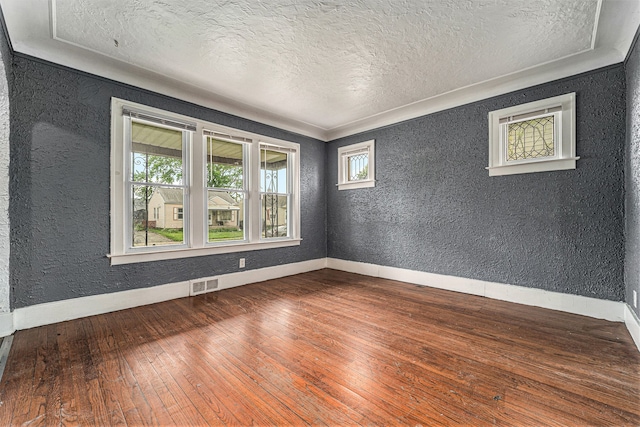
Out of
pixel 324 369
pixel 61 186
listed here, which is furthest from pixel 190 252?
pixel 324 369

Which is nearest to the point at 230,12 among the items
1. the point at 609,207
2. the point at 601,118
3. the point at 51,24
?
the point at 51,24

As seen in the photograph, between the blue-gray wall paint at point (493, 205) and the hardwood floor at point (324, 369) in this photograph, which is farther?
the blue-gray wall paint at point (493, 205)

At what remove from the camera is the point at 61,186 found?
268cm

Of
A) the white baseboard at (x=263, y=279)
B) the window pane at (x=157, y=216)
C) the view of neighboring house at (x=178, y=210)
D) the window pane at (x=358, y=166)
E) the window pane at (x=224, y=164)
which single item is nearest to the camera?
the white baseboard at (x=263, y=279)

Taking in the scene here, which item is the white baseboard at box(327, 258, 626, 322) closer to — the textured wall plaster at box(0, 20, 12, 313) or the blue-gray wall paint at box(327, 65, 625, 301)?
the blue-gray wall paint at box(327, 65, 625, 301)

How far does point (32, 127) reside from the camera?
2.54m

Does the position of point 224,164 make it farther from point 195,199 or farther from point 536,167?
point 536,167

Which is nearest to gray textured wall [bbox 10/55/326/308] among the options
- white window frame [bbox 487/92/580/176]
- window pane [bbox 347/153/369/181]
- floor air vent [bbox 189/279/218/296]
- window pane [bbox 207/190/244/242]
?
floor air vent [bbox 189/279/218/296]

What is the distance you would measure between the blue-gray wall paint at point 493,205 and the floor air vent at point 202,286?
230cm

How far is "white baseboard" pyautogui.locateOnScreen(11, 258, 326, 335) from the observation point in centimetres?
250

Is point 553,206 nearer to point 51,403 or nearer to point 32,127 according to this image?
point 51,403

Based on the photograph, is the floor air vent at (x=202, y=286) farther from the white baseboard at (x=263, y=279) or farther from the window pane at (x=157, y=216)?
the window pane at (x=157, y=216)

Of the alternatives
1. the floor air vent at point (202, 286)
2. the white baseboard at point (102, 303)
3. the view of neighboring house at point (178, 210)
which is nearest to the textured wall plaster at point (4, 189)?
the white baseboard at point (102, 303)

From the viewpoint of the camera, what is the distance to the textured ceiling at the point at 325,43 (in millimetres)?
2115
